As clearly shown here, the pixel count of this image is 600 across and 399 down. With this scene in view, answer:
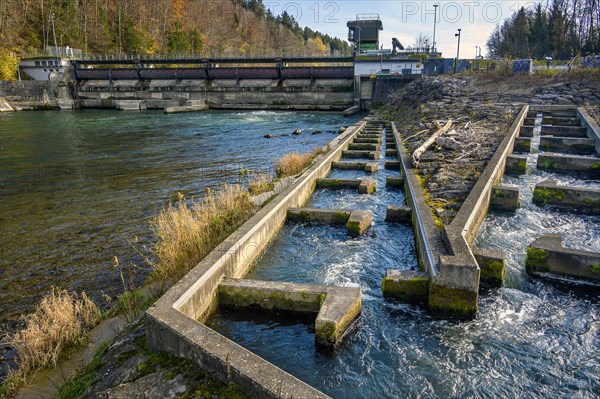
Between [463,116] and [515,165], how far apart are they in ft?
24.9

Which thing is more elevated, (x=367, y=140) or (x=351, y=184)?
(x=367, y=140)

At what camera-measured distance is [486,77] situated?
28531mm

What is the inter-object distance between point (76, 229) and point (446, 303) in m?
8.65

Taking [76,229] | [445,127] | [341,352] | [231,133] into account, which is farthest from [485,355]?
[231,133]

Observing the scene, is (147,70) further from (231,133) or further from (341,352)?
(341,352)

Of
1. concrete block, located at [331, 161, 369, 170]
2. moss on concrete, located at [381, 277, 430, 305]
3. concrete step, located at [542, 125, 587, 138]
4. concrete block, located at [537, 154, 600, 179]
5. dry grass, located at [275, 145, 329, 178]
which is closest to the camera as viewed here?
moss on concrete, located at [381, 277, 430, 305]

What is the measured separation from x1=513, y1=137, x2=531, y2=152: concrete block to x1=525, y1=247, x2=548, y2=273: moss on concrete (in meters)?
9.68

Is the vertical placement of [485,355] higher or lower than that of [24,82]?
lower

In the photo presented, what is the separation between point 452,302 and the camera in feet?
17.5

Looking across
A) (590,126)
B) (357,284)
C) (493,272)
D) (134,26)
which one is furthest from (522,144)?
(134,26)

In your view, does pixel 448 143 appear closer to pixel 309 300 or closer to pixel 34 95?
pixel 309 300

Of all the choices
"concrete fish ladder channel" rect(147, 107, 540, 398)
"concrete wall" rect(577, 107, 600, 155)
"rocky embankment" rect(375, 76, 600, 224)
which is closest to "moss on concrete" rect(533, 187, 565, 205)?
"concrete fish ladder channel" rect(147, 107, 540, 398)

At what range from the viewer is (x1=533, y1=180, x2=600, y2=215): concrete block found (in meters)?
9.19

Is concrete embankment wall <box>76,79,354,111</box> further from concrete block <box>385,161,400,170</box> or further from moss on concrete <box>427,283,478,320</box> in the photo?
moss on concrete <box>427,283,478,320</box>
